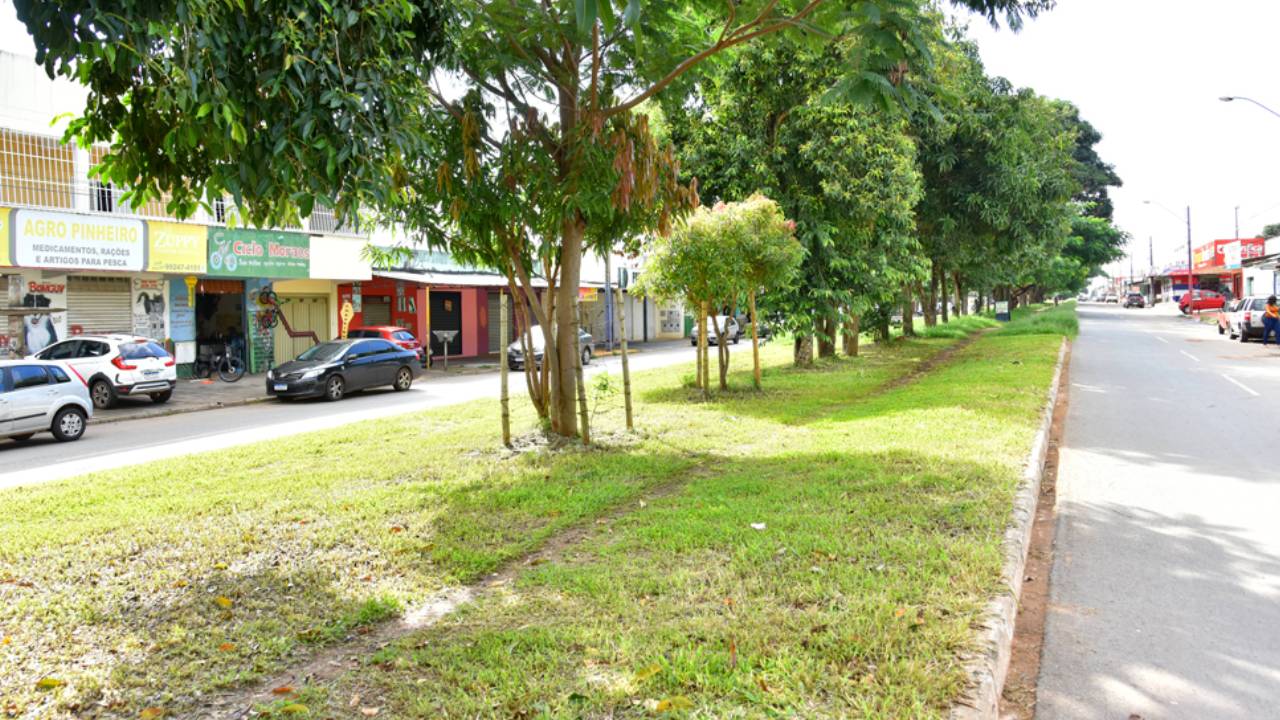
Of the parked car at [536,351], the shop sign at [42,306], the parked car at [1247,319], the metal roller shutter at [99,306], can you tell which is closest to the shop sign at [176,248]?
the metal roller shutter at [99,306]

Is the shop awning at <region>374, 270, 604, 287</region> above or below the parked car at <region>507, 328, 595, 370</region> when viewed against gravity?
above

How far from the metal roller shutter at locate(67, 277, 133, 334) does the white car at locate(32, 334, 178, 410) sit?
3659mm

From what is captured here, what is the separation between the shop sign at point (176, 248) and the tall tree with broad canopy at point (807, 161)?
13.0m

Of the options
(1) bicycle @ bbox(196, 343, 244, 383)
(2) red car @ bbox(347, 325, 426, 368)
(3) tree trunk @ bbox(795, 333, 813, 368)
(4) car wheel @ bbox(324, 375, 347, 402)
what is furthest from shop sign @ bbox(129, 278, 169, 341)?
(3) tree trunk @ bbox(795, 333, 813, 368)

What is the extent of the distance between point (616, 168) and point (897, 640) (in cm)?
606

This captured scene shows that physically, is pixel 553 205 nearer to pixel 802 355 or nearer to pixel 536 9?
pixel 536 9

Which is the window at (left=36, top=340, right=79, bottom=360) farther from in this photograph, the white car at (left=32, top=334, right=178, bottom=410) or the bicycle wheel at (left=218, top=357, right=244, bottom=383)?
the bicycle wheel at (left=218, top=357, right=244, bottom=383)

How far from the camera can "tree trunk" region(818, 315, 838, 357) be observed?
21623mm

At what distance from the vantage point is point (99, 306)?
71.1 ft

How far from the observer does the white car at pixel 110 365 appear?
17547 millimetres

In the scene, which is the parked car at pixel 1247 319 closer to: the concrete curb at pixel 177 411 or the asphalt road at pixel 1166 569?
the asphalt road at pixel 1166 569

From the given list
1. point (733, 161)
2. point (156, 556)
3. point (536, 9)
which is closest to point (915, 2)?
point (536, 9)

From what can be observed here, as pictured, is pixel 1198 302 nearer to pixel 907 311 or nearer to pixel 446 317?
pixel 907 311

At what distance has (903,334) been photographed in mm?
31031
